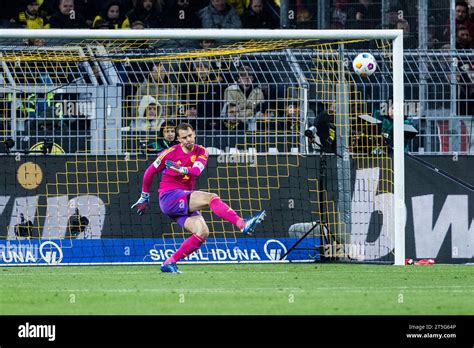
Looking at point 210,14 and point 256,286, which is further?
point 210,14

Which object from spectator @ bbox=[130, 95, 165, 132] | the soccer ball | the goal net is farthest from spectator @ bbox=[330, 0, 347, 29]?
spectator @ bbox=[130, 95, 165, 132]

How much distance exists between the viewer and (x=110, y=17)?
23141 mm

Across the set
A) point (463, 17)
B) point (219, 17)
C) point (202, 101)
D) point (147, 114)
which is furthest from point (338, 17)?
point (147, 114)

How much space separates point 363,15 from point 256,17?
391 centimetres

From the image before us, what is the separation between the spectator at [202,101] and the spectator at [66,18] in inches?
203

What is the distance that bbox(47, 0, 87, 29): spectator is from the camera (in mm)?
23156

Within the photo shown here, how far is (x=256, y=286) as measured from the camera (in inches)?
517

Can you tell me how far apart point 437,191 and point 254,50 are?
3.05 m

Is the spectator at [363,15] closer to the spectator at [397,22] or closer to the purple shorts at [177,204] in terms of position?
the spectator at [397,22]

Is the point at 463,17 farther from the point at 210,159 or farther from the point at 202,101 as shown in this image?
the point at 210,159
